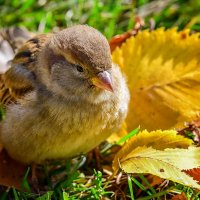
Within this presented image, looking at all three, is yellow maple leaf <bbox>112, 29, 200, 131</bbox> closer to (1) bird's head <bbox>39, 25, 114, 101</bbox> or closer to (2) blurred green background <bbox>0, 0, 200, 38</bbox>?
(1) bird's head <bbox>39, 25, 114, 101</bbox>

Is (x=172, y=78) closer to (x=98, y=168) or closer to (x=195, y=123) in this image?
(x=195, y=123)

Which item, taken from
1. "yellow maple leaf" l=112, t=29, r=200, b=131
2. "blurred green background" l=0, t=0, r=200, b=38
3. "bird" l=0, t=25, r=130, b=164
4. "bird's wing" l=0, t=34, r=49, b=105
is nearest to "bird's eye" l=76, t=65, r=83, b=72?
"bird" l=0, t=25, r=130, b=164

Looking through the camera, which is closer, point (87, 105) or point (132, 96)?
point (87, 105)

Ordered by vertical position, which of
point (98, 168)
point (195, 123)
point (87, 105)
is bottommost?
point (98, 168)

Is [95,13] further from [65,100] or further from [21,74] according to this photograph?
[65,100]

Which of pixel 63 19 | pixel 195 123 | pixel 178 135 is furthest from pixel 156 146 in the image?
pixel 63 19

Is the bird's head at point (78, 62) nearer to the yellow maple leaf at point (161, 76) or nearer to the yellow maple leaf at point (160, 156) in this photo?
the yellow maple leaf at point (160, 156)

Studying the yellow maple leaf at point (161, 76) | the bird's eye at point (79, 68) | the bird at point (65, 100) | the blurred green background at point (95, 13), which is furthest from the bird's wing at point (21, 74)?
the blurred green background at point (95, 13)
